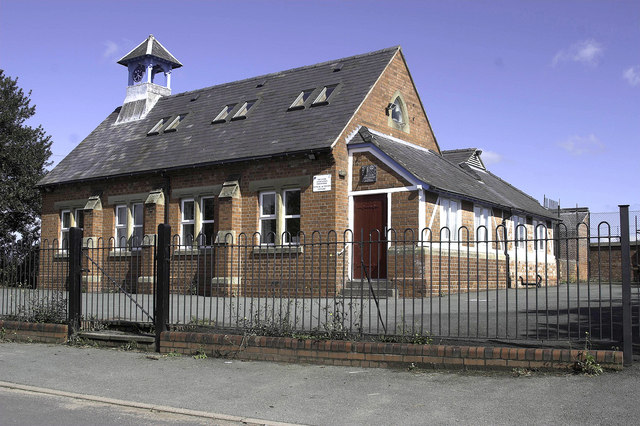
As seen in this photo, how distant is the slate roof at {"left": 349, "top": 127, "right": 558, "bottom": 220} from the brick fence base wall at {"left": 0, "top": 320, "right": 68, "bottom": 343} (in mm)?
9518

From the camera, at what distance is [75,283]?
10852 mm

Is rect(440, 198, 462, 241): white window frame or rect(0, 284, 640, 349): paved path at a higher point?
rect(440, 198, 462, 241): white window frame

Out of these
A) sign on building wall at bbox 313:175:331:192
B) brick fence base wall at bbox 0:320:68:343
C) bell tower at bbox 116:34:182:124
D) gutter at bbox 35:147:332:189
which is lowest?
brick fence base wall at bbox 0:320:68:343

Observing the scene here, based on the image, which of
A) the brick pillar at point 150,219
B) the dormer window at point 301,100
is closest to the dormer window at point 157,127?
the brick pillar at point 150,219

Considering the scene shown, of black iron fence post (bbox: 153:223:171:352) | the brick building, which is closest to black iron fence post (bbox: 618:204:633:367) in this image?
black iron fence post (bbox: 153:223:171:352)

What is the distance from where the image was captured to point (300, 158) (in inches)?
711

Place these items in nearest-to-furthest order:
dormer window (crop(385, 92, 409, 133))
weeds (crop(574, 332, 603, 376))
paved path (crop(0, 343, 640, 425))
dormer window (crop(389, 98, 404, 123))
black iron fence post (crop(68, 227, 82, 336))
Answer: paved path (crop(0, 343, 640, 425)), weeds (crop(574, 332, 603, 376)), black iron fence post (crop(68, 227, 82, 336)), dormer window (crop(385, 92, 409, 133)), dormer window (crop(389, 98, 404, 123))

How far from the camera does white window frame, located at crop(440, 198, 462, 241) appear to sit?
58.6 ft

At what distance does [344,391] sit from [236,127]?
15.1 meters

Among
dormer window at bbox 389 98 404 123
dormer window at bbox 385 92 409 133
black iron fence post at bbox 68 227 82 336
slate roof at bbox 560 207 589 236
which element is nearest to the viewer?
black iron fence post at bbox 68 227 82 336

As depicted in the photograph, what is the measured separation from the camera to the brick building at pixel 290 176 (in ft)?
57.4

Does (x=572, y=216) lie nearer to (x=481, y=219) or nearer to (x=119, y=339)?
(x=481, y=219)

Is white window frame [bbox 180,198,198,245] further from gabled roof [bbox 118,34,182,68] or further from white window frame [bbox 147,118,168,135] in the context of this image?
gabled roof [bbox 118,34,182,68]

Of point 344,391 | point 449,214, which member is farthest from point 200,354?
point 449,214
